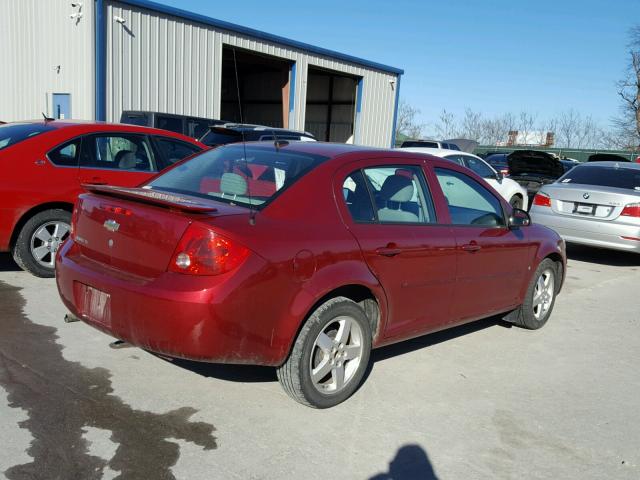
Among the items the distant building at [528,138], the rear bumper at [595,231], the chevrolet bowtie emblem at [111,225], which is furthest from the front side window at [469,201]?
the distant building at [528,138]

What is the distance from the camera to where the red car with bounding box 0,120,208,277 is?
5.76 metres

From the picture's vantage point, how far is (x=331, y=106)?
3002 cm

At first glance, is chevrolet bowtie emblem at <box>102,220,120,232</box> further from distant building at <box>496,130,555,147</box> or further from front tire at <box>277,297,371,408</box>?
distant building at <box>496,130,555,147</box>

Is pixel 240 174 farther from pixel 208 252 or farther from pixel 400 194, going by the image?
pixel 400 194

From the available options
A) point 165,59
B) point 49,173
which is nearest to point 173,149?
point 49,173

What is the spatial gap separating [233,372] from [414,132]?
69.9 meters

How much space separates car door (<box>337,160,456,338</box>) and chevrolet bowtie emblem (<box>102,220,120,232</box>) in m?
1.35

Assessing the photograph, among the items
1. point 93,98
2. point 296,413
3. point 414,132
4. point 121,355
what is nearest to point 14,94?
point 93,98

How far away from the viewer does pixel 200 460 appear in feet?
9.93

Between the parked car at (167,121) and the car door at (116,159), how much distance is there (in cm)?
619

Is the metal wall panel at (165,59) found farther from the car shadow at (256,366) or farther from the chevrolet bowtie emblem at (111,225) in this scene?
the chevrolet bowtie emblem at (111,225)

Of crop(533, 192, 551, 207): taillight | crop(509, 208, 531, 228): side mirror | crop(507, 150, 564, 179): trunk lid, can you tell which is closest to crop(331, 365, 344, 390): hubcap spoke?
crop(509, 208, 531, 228): side mirror

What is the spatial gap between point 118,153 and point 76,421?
3939mm

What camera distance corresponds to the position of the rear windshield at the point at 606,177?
9.39 metres
